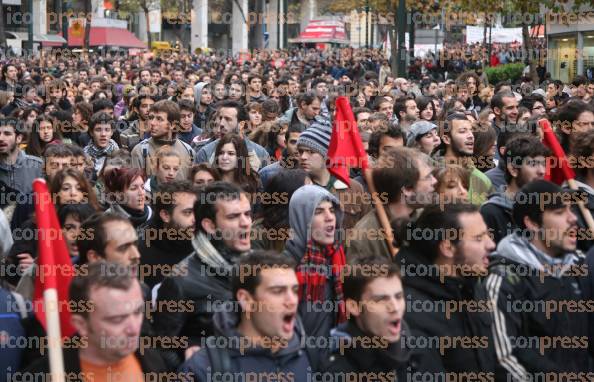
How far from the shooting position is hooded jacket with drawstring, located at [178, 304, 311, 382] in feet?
16.2

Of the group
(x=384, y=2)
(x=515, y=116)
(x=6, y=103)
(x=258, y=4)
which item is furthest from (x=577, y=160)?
(x=258, y=4)

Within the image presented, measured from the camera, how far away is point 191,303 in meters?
5.75

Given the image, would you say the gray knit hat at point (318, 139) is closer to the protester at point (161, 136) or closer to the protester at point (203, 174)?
the protester at point (203, 174)

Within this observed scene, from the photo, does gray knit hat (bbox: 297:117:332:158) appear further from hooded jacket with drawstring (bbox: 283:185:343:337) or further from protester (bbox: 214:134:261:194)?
hooded jacket with drawstring (bbox: 283:185:343:337)

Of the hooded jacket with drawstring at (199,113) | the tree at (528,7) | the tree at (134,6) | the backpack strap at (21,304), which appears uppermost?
the tree at (134,6)

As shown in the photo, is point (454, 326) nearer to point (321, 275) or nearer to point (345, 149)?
point (321, 275)

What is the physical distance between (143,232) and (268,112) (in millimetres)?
6578

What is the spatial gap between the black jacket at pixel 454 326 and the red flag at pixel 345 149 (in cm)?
232

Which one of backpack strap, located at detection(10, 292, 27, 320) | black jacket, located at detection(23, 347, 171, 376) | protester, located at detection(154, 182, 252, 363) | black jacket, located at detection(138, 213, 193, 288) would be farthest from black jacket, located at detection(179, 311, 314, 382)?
black jacket, located at detection(138, 213, 193, 288)

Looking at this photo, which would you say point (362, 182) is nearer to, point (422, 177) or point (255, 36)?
point (422, 177)

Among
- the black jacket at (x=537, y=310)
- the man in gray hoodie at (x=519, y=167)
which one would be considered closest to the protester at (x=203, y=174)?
the man in gray hoodie at (x=519, y=167)

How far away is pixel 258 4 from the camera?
288 ft

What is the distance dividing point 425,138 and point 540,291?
4.78 metres

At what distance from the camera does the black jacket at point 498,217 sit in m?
7.30
